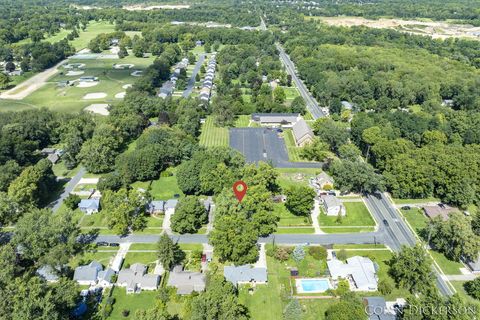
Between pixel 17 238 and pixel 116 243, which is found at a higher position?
pixel 17 238

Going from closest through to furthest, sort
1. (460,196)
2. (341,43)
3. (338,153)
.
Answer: (460,196), (338,153), (341,43)

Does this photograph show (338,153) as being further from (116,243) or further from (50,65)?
(50,65)

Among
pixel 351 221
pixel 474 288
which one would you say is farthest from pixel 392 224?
pixel 474 288

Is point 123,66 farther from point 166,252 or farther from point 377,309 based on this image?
point 377,309

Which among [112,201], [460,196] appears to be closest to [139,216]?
[112,201]

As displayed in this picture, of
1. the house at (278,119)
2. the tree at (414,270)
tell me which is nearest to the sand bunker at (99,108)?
the house at (278,119)

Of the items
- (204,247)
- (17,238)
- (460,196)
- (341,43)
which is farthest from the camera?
(341,43)
